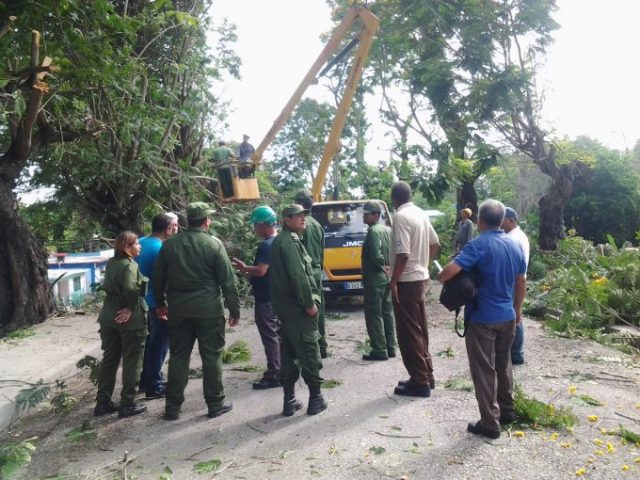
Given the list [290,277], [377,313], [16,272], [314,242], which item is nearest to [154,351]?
[290,277]

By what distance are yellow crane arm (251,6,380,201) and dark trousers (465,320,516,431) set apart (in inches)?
308

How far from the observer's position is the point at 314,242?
248 inches

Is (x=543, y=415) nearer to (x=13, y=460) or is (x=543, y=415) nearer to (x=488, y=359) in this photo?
(x=488, y=359)

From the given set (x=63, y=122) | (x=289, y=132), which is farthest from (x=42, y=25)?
(x=289, y=132)

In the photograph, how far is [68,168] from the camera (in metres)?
10.2

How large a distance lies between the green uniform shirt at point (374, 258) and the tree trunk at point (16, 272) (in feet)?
22.6

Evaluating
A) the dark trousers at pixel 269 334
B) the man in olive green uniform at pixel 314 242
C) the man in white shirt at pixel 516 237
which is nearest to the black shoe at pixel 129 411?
the dark trousers at pixel 269 334

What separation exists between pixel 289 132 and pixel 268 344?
1426 inches

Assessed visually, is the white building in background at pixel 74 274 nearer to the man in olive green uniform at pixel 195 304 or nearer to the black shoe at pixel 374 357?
the black shoe at pixel 374 357

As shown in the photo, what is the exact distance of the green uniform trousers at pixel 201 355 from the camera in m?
4.76

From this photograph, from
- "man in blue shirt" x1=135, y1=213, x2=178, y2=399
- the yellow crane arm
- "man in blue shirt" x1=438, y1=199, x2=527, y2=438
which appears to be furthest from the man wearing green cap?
the yellow crane arm

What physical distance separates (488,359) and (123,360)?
3.23 m

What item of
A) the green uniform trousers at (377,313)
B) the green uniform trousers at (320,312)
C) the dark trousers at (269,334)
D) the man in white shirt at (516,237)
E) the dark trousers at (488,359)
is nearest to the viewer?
the dark trousers at (488,359)

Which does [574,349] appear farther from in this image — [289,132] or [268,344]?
[289,132]
